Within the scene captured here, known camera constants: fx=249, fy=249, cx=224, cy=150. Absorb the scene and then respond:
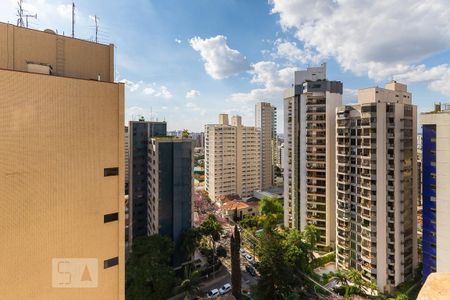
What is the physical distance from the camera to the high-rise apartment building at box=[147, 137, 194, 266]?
2936cm

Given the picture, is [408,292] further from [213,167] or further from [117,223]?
[213,167]

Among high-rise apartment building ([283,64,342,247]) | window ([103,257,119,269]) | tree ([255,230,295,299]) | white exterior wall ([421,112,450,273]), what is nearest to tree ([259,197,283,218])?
high-rise apartment building ([283,64,342,247])

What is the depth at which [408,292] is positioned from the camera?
2538cm

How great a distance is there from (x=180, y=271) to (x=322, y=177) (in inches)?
886

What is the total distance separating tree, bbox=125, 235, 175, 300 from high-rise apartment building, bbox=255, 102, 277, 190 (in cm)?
4596

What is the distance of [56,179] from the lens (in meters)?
8.94

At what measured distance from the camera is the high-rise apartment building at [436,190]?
21.1 meters

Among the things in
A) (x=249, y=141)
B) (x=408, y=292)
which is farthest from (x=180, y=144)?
(x=249, y=141)

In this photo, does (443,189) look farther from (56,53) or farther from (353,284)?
(56,53)

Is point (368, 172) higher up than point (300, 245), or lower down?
higher up

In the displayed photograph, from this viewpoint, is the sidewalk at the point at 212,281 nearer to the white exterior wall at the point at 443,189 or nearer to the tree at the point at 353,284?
the tree at the point at 353,284

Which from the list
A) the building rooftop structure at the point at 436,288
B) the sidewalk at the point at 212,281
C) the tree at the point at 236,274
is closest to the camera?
the building rooftop structure at the point at 436,288

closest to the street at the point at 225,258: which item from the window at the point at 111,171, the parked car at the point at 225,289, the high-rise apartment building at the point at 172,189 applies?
the parked car at the point at 225,289

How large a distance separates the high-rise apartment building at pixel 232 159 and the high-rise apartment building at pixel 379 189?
111 feet
